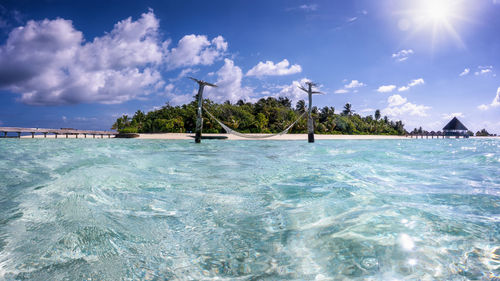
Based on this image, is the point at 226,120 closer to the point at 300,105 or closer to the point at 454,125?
the point at 300,105

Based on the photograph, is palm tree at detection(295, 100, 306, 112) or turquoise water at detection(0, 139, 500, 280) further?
palm tree at detection(295, 100, 306, 112)

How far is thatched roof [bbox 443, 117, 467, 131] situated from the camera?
65294 mm

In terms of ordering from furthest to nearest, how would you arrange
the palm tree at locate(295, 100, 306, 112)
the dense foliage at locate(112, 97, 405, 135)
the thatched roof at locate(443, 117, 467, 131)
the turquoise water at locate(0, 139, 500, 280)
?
1. the thatched roof at locate(443, 117, 467, 131)
2. the palm tree at locate(295, 100, 306, 112)
3. the dense foliage at locate(112, 97, 405, 135)
4. the turquoise water at locate(0, 139, 500, 280)

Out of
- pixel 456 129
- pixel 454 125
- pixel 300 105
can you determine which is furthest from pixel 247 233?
pixel 454 125

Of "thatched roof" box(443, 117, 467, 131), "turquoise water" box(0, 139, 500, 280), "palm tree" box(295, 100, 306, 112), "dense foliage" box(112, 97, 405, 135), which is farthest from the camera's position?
"thatched roof" box(443, 117, 467, 131)

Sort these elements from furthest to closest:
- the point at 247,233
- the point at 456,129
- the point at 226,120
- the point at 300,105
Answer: the point at 456,129 < the point at 300,105 < the point at 226,120 < the point at 247,233

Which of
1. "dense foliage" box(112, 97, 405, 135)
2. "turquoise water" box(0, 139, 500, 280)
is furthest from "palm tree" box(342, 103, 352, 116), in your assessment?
"turquoise water" box(0, 139, 500, 280)

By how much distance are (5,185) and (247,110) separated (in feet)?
135

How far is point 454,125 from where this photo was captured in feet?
219

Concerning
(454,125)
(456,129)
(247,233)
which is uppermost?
(454,125)

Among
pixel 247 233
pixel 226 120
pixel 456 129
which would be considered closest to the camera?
pixel 247 233

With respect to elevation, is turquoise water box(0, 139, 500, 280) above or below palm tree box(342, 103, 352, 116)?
below

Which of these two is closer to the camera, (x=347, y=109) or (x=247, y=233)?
(x=247, y=233)

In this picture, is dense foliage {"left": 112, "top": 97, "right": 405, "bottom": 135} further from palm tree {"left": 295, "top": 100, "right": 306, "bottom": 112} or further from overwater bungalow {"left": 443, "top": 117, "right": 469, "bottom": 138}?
overwater bungalow {"left": 443, "top": 117, "right": 469, "bottom": 138}
